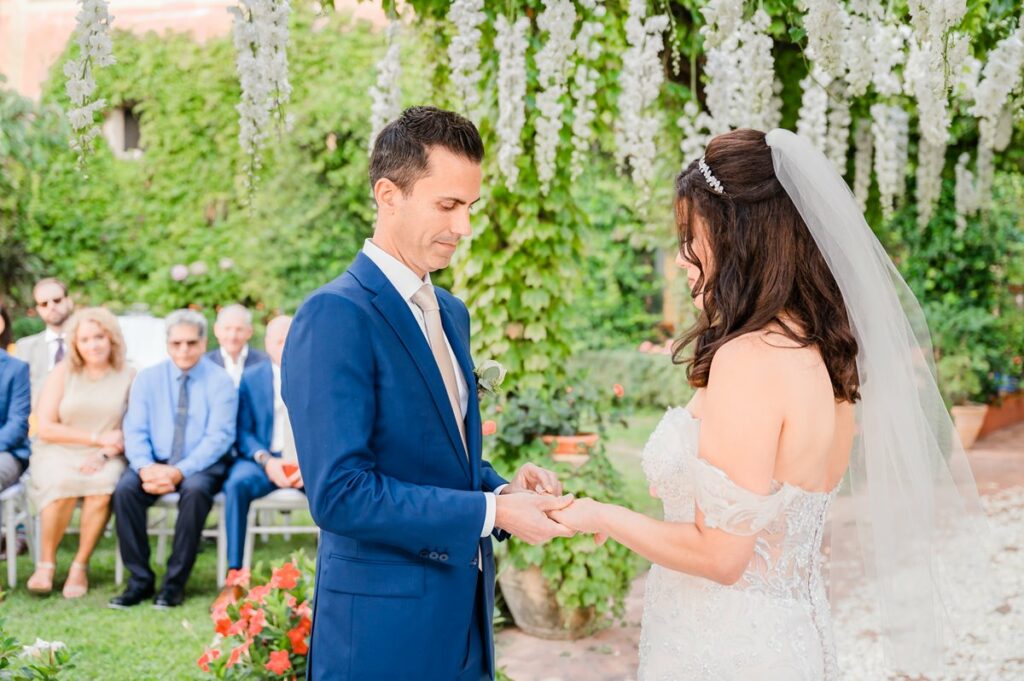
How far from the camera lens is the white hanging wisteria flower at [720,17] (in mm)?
3074

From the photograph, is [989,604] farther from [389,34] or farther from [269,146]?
[269,146]

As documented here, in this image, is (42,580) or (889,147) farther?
(889,147)

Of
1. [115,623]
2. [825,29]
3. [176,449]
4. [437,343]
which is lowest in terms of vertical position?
[115,623]

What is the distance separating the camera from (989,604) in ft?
17.9

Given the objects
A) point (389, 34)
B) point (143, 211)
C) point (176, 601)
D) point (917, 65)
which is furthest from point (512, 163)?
point (143, 211)

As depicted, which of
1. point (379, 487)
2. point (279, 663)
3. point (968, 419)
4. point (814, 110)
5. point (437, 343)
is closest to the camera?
point (379, 487)

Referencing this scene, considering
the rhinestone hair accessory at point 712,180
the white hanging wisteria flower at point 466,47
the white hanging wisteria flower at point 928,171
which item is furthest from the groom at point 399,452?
the white hanging wisteria flower at point 928,171

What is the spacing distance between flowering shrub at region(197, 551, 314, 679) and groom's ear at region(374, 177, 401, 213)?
158cm

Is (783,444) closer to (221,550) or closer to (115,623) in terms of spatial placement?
(115,623)

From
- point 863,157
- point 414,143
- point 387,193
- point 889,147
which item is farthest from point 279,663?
point 863,157

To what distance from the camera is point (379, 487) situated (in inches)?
73.5

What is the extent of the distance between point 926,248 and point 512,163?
8.15 m

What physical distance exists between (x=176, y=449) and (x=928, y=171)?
6267mm

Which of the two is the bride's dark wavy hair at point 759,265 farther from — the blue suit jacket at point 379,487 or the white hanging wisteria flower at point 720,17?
the white hanging wisteria flower at point 720,17
